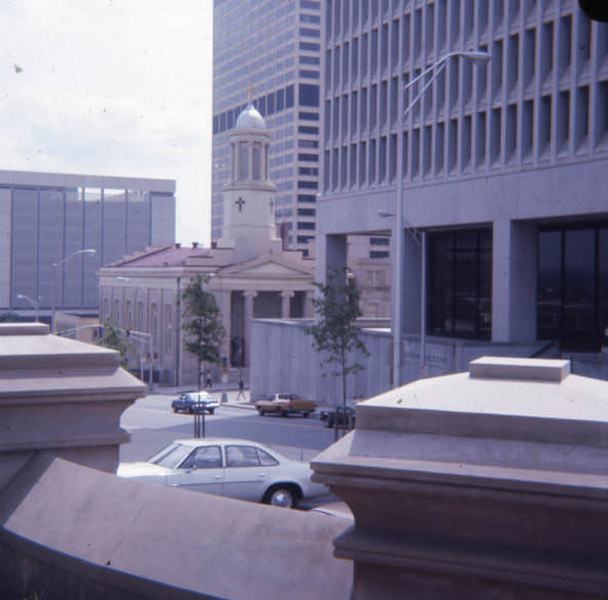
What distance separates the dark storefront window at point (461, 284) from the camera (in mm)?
48000

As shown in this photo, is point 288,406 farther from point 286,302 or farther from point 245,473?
point 286,302

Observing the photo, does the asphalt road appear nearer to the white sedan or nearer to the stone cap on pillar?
the white sedan

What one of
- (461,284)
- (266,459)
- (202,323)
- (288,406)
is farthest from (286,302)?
(266,459)

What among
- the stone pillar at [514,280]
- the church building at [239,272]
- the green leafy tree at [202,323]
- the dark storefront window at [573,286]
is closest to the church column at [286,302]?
the church building at [239,272]

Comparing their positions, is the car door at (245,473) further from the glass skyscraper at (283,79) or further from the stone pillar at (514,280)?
the glass skyscraper at (283,79)

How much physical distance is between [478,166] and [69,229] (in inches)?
3994

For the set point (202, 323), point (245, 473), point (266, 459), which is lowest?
point (245, 473)

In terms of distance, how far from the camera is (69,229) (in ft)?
452

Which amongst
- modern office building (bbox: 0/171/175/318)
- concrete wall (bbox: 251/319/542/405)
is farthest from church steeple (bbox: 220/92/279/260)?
modern office building (bbox: 0/171/175/318)

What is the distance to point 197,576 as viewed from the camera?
3.83 metres

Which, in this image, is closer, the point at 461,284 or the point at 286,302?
the point at 461,284

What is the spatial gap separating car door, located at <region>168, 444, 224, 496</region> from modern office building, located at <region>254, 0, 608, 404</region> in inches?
619

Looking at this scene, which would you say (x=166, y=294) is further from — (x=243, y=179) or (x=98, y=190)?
(x=98, y=190)

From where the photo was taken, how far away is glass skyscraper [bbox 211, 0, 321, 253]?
135125 mm
